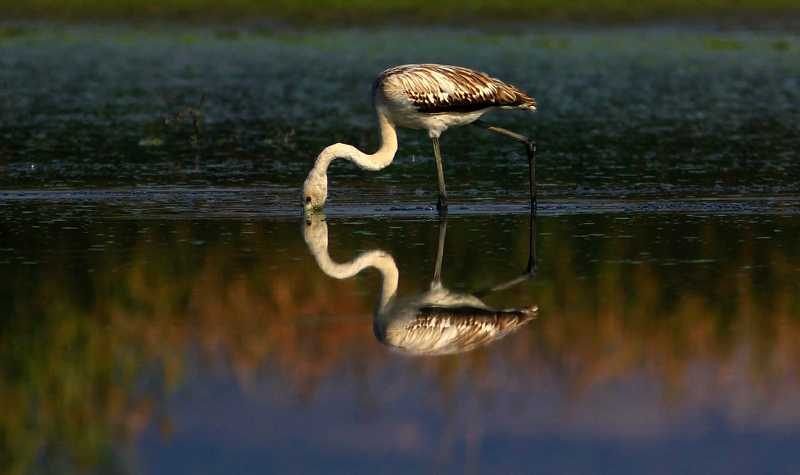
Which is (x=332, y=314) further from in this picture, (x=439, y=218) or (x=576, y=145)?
(x=576, y=145)

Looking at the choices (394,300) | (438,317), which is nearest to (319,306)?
(394,300)

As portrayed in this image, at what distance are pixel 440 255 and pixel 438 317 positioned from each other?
266cm

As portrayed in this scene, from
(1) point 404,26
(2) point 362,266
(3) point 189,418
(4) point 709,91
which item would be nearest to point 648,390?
(3) point 189,418

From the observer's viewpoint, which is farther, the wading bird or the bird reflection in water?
the wading bird

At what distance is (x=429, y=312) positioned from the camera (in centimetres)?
→ 955

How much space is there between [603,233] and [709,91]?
1681 cm

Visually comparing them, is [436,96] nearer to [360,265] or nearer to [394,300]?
[360,265]

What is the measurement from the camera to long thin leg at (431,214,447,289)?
1078 centimetres

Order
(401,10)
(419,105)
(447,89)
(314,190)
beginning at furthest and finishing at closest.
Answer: (401,10) < (447,89) < (419,105) < (314,190)

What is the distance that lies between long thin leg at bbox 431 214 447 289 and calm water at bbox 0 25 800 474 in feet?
0.18

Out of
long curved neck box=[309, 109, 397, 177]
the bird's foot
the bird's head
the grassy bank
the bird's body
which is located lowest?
the grassy bank

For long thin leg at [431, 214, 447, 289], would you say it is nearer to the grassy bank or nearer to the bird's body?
the bird's body

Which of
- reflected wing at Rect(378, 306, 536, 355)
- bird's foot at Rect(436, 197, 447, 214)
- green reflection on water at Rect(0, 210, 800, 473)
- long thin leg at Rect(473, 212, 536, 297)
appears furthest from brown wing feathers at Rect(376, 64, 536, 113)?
reflected wing at Rect(378, 306, 536, 355)

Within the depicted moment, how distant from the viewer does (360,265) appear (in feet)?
37.8
